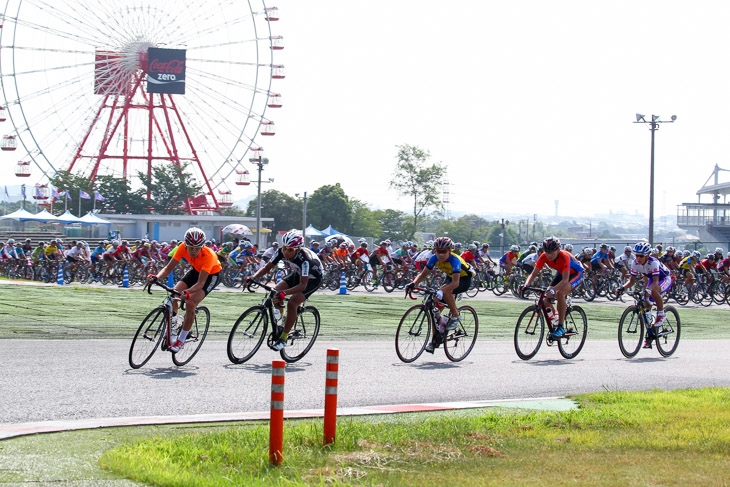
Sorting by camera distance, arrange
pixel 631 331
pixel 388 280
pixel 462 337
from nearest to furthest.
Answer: pixel 462 337 < pixel 631 331 < pixel 388 280

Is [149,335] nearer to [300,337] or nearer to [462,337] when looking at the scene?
[300,337]

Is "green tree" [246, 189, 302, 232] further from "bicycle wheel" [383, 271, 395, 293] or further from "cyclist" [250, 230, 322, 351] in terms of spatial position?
"cyclist" [250, 230, 322, 351]

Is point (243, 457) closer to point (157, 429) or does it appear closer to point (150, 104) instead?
point (157, 429)

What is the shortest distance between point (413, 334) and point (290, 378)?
96.5 inches


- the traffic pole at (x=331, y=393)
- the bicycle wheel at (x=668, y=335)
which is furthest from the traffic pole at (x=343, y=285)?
the traffic pole at (x=331, y=393)

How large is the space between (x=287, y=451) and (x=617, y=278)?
2605 cm

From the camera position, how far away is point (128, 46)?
55.6 metres

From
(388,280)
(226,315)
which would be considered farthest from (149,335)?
(388,280)

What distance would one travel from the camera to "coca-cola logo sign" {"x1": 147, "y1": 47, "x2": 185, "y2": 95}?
5594 centimetres

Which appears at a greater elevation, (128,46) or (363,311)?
(128,46)

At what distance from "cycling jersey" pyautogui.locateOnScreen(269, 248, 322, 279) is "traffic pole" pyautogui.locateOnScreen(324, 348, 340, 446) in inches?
207

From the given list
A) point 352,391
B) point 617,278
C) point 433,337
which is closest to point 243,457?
point 352,391

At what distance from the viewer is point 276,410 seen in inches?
222

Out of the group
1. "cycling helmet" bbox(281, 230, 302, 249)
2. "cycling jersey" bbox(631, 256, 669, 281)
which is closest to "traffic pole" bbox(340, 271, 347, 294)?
"cycling jersey" bbox(631, 256, 669, 281)
